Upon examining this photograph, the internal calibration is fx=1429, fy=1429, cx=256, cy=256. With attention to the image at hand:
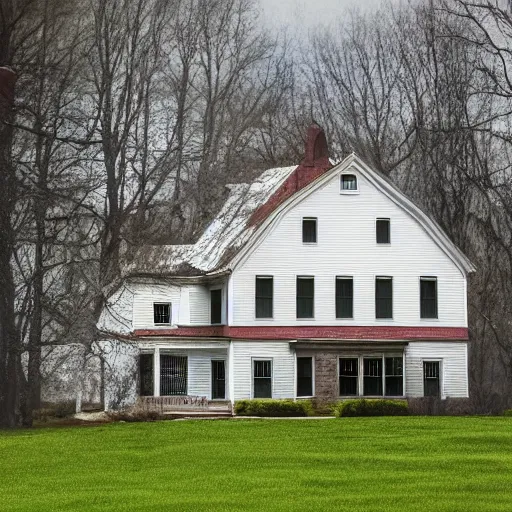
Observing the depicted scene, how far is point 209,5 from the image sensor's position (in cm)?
7156

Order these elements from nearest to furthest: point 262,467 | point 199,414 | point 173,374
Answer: point 262,467 < point 199,414 < point 173,374

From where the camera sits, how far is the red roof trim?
56.2m

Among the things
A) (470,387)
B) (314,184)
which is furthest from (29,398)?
(470,387)

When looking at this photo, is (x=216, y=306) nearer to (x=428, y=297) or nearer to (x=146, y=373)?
(x=146, y=373)

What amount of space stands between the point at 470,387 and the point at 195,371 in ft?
54.2

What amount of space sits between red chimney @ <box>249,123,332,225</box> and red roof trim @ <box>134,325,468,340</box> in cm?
468

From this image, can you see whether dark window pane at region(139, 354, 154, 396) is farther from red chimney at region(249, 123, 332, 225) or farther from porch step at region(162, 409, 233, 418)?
red chimney at region(249, 123, 332, 225)

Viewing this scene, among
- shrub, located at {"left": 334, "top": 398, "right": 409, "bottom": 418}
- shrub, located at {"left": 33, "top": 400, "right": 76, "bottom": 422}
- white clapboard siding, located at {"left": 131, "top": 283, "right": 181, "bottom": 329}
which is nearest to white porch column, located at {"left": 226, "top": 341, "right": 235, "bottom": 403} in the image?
white clapboard siding, located at {"left": 131, "top": 283, "right": 181, "bottom": 329}

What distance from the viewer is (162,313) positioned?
2298 inches

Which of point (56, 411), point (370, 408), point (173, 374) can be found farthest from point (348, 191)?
point (56, 411)

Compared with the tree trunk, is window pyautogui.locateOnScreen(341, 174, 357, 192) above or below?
above

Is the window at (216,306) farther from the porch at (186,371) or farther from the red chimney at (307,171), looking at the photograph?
the red chimney at (307,171)

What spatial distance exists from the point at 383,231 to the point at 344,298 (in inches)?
124

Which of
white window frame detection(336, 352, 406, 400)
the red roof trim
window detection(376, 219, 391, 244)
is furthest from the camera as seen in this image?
window detection(376, 219, 391, 244)
